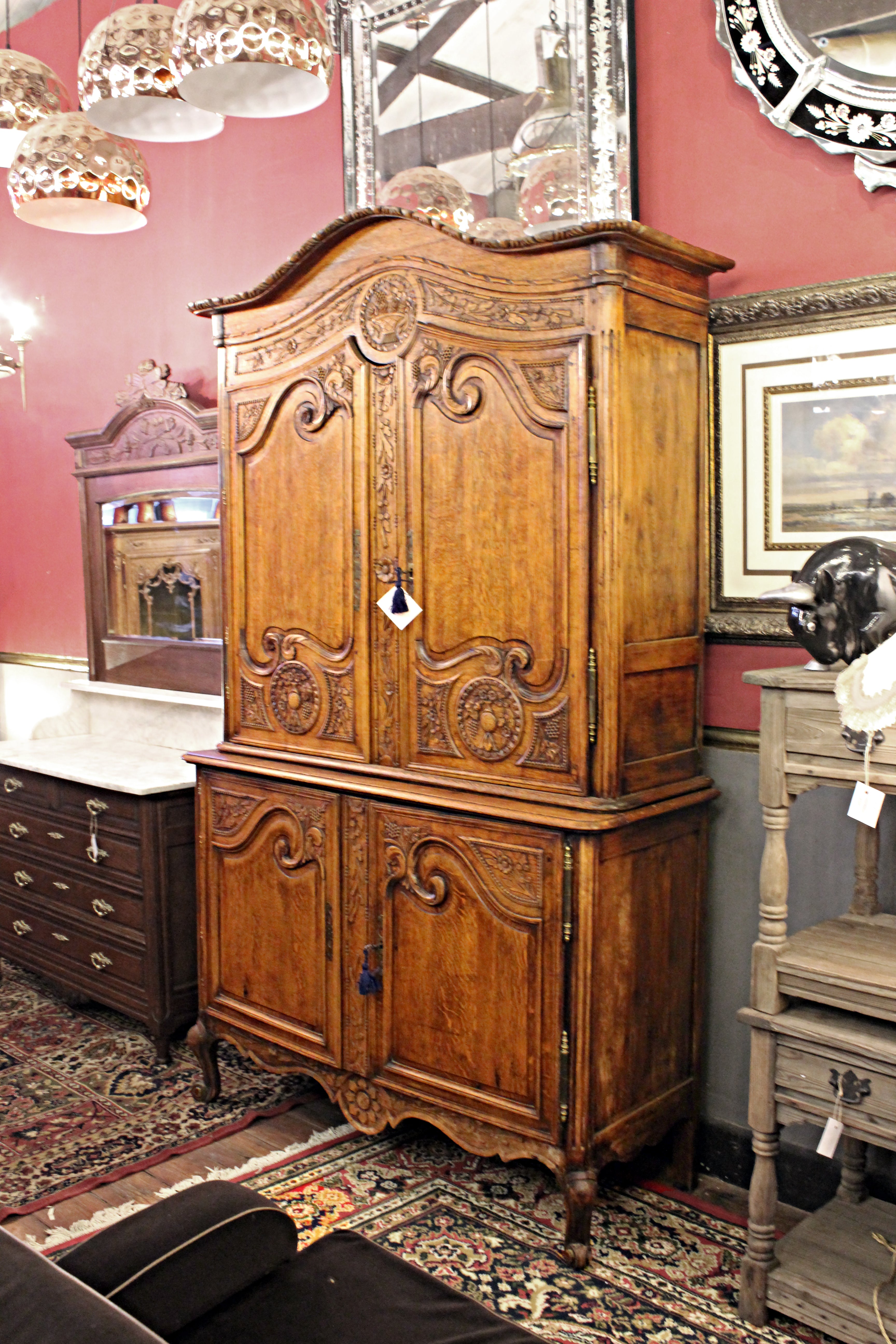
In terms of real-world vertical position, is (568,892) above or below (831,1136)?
above

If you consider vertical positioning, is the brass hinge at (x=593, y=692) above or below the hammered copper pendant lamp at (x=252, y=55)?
below

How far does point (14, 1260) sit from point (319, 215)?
10.8 feet

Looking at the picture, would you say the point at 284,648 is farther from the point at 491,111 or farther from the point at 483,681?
the point at 491,111

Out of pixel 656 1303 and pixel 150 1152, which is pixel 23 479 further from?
pixel 656 1303

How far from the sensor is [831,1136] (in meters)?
→ 2.17

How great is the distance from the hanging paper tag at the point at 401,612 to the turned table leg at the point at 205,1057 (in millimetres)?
1360

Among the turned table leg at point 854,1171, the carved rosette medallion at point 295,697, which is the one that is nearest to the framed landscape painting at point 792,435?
the carved rosette medallion at point 295,697

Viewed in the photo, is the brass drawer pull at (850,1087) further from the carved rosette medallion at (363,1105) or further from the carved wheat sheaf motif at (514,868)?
the carved rosette medallion at (363,1105)

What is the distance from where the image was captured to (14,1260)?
114cm

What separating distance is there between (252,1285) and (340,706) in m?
1.55

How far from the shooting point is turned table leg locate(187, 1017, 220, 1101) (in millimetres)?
3303

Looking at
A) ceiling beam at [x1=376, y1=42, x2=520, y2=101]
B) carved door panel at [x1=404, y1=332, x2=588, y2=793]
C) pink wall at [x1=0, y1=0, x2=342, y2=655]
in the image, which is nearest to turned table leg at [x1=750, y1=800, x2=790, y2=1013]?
carved door panel at [x1=404, y1=332, x2=588, y2=793]

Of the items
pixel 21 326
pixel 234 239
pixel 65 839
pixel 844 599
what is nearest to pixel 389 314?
pixel 844 599

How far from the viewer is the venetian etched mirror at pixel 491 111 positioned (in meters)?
2.86
